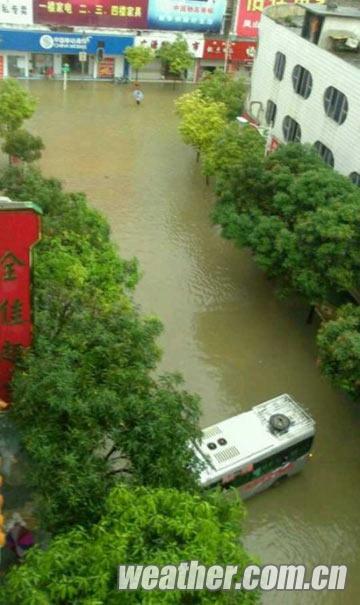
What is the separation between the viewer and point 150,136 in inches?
1393

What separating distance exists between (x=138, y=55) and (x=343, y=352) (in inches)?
1276

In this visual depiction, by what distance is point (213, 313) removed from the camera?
22.0 m

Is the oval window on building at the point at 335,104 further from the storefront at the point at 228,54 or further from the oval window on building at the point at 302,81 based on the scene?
the storefront at the point at 228,54

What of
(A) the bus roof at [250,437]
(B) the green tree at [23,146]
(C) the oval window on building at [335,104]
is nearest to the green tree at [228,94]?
(C) the oval window on building at [335,104]

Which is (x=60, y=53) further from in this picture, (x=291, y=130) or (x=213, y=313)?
(x=213, y=313)

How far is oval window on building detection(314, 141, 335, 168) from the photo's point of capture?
24094mm

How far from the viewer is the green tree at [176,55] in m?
42.0

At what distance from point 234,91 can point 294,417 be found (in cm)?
2157

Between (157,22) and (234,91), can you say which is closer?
(234,91)

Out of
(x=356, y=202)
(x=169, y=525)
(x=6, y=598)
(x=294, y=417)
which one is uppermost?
(x=356, y=202)

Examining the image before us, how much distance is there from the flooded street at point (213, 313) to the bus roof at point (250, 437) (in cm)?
202

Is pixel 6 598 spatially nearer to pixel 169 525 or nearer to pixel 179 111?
pixel 169 525

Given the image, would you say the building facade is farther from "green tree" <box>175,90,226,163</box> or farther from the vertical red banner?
the vertical red banner

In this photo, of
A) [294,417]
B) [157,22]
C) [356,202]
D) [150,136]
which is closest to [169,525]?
[294,417]
